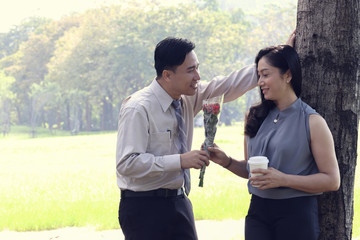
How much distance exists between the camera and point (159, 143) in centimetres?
357

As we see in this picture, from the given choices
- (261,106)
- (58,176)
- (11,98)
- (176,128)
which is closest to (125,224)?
(176,128)

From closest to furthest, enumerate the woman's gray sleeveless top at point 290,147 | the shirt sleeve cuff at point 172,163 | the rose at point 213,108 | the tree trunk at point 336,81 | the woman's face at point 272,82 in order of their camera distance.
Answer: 1. the woman's gray sleeveless top at point 290,147
2. the woman's face at point 272,82
3. the shirt sleeve cuff at point 172,163
4. the rose at point 213,108
5. the tree trunk at point 336,81

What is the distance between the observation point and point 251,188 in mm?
3279

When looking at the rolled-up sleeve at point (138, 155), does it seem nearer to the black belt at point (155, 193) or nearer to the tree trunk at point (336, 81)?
the black belt at point (155, 193)

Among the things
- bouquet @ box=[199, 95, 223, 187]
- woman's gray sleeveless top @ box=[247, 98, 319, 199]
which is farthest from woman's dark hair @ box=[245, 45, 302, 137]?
bouquet @ box=[199, 95, 223, 187]

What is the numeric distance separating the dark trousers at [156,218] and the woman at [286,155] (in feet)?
2.01

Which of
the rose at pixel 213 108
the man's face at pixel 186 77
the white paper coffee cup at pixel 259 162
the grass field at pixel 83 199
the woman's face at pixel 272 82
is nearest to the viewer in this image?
the white paper coffee cup at pixel 259 162

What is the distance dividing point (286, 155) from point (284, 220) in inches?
13.9

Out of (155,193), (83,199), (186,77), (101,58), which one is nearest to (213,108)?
(186,77)

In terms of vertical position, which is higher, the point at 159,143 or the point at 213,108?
the point at 213,108

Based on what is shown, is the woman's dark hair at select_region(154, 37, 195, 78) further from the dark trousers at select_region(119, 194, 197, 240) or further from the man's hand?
the dark trousers at select_region(119, 194, 197, 240)

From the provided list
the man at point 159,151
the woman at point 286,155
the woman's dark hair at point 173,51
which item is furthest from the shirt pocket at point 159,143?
the woman at point 286,155

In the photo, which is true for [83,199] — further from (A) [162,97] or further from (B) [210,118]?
(B) [210,118]

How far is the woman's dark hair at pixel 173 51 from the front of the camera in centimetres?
359
